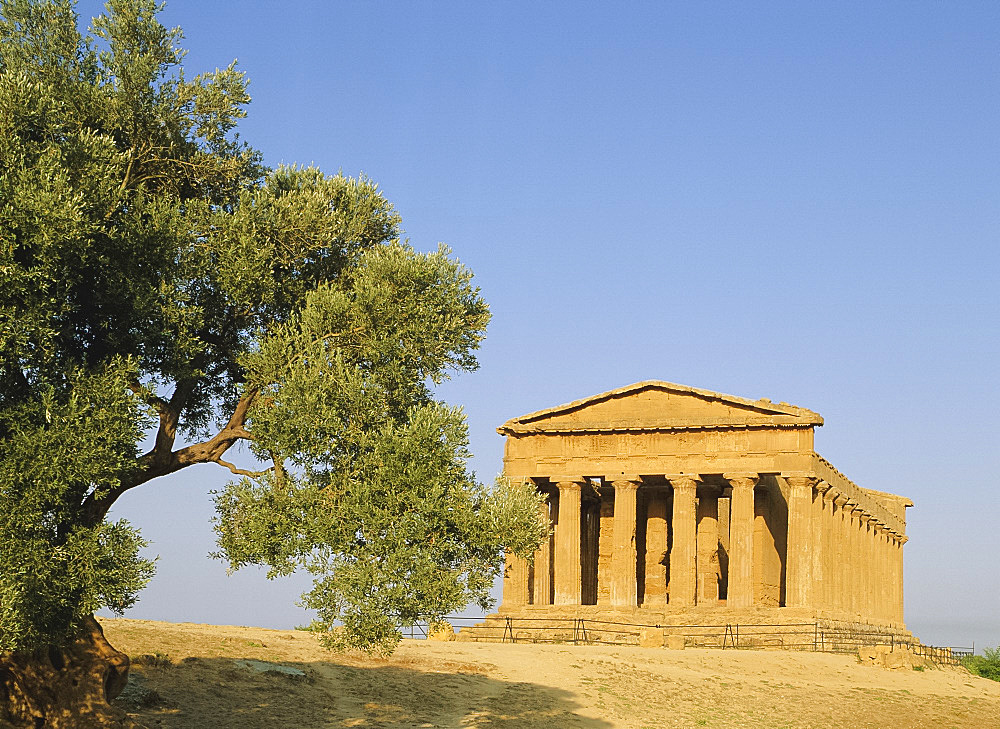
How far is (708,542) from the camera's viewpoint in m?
55.2

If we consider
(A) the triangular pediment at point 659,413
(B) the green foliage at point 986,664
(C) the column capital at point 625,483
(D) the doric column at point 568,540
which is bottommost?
(B) the green foliage at point 986,664

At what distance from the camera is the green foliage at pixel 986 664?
5357 cm

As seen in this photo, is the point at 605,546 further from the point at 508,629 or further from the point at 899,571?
the point at 899,571

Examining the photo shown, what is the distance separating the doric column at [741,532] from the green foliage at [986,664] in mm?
11677

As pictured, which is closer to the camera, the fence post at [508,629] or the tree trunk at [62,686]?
the tree trunk at [62,686]

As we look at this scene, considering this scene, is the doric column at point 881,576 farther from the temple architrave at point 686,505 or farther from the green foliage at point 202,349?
the green foliage at point 202,349

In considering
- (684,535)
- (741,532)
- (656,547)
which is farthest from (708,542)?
(741,532)

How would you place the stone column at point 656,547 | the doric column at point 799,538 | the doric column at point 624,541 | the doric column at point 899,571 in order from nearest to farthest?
the doric column at point 799,538 < the doric column at point 624,541 < the stone column at point 656,547 < the doric column at point 899,571

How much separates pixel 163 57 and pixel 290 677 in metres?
13.7

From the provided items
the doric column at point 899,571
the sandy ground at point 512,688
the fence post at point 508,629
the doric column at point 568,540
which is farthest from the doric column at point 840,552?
the doric column at point 899,571

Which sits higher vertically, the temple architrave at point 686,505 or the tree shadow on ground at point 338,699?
the temple architrave at point 686,505

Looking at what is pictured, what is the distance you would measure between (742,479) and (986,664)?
15.5m

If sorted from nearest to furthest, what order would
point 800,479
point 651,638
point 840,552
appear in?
point 651,638 < point 800,479 < point 840,552

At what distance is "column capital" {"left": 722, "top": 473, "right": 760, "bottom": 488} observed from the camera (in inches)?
1965
